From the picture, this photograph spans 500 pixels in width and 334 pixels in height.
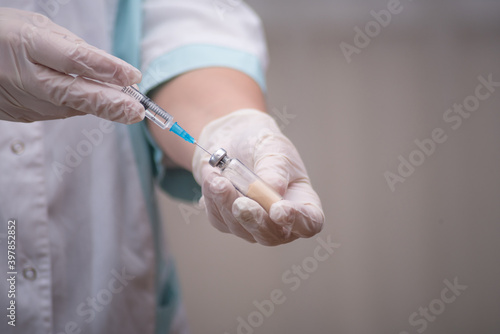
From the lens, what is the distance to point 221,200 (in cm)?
57

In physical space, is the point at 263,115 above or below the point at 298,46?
above

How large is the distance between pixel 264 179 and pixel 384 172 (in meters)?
1.33

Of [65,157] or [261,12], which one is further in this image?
[261,12]

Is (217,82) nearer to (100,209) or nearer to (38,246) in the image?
(100,209)

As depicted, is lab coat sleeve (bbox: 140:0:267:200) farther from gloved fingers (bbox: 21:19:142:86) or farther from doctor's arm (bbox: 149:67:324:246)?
gloved fingers (bbox: 21:19:142:86)

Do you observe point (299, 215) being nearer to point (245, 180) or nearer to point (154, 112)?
point (245, 180)

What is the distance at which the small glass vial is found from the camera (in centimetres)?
58

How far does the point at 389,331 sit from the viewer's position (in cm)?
180

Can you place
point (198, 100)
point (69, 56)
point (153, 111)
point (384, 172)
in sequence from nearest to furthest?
point (69, 56), point (153, 111), point (198, 100), point (384, 172)

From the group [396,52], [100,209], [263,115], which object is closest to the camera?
[263,115]

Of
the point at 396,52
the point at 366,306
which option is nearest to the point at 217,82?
the point at 396,52

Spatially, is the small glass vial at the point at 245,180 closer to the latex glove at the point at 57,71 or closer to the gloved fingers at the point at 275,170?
the gloved fingers at the point at 275,170

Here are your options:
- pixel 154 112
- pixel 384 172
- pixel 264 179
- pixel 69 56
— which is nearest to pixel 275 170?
pixel 264 179

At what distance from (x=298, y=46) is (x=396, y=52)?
1.36 ft
